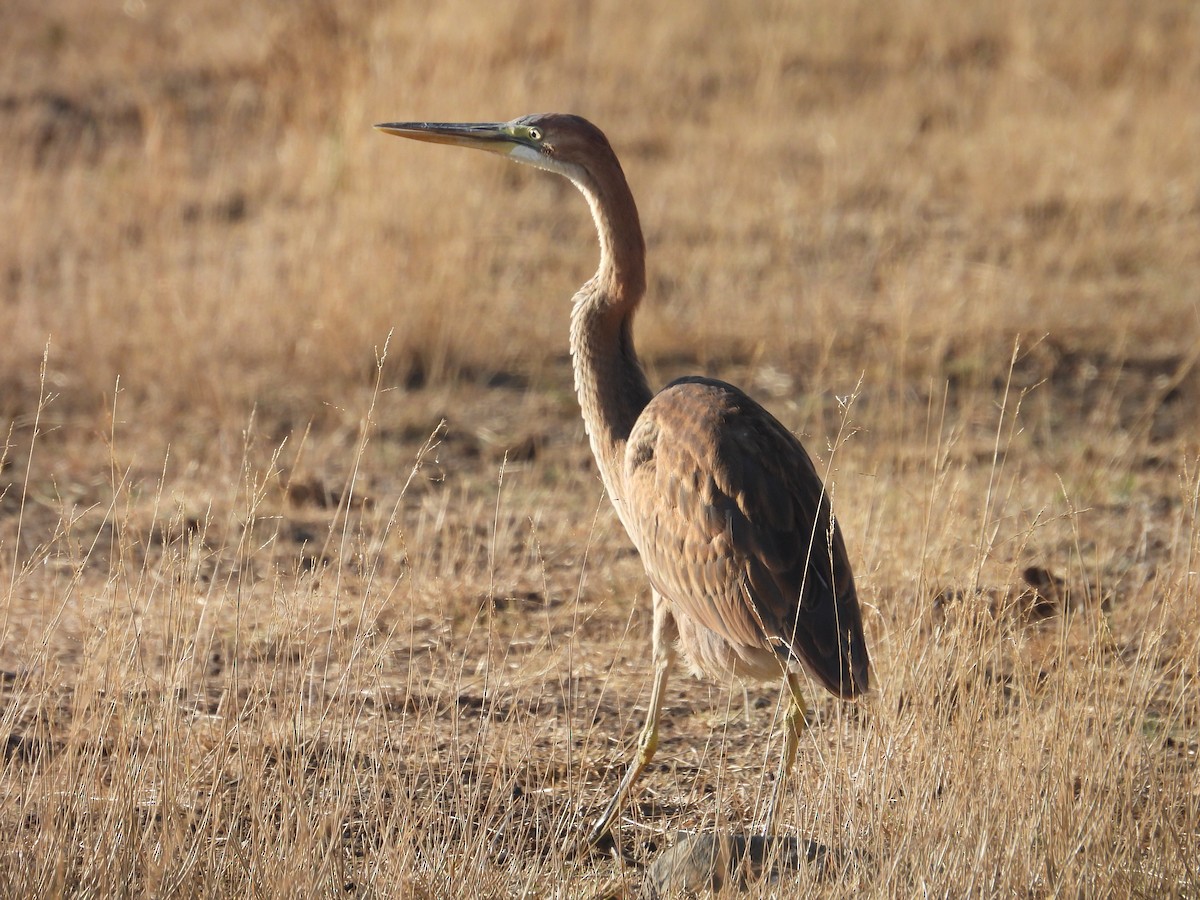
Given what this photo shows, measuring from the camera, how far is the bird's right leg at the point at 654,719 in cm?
404

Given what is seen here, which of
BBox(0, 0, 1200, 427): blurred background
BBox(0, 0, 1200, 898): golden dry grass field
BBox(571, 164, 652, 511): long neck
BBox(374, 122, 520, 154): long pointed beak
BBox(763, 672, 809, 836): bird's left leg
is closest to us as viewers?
BBox(0, 0, 1200, 898): golden dry grass field

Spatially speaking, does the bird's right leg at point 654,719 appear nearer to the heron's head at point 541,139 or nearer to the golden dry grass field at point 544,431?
the golden dry grass field at point 544,431

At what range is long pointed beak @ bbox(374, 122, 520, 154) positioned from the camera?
4.76 m

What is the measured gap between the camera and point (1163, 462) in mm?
6723

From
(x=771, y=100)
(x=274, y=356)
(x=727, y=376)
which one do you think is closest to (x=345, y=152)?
(x=274, y=356)

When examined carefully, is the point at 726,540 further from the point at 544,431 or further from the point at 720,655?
the point at 544,431

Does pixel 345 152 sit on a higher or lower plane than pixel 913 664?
higher

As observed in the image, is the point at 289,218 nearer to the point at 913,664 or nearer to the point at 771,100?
the point at 771,100

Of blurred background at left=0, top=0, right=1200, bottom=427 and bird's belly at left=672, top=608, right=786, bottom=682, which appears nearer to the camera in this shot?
bird's belly at left=672, top=608, right=786, bottom=682

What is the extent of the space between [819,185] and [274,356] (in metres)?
4.12

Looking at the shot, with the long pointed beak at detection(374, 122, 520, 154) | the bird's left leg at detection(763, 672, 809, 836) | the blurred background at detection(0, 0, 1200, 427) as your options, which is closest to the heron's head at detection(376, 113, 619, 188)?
the long pointed beak at detection(374, 122, 520, 154)

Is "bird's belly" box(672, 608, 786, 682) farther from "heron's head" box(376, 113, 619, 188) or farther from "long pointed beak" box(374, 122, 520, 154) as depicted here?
"long pointed beak" box(374, 122, 520, 154)

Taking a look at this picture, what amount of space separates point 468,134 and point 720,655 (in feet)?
5.83

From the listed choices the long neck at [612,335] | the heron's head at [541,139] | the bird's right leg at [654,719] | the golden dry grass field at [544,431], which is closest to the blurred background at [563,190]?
the golden dry grass field at [544,431]
